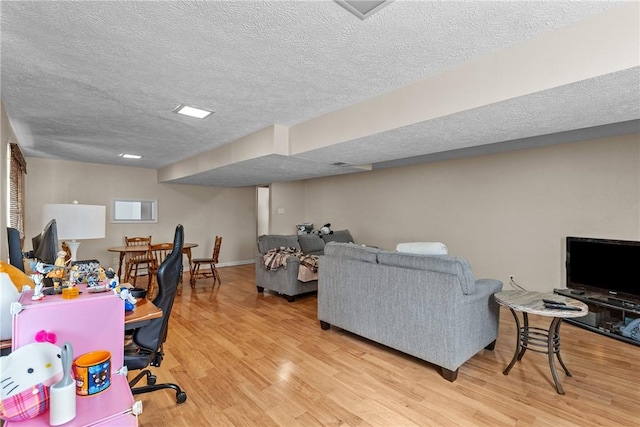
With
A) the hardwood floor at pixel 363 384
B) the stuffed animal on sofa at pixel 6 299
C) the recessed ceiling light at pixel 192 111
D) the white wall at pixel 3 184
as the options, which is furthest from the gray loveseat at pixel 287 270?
the stuffed animal on sofa at pixel 6 299

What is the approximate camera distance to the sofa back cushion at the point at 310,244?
577 cm

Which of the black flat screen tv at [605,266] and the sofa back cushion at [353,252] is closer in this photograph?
the sofa back cushion at [353,252]

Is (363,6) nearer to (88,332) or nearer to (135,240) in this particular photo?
(88,332)

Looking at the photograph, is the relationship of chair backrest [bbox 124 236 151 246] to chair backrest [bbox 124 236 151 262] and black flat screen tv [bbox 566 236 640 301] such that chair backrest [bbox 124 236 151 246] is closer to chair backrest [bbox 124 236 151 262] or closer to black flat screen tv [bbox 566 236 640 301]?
chair backrest [bbox 124 236 151 262]

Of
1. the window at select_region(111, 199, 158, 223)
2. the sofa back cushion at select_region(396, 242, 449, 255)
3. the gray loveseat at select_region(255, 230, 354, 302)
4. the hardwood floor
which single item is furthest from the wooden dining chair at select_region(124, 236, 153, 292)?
the sofa back cushion at select_region(396, 242, 449, 255)

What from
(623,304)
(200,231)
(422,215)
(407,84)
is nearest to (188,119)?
(407,84)

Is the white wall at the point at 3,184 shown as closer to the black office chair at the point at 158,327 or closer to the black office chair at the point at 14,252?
the black office chair at the point at 14,252

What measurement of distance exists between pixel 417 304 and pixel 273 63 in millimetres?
2148

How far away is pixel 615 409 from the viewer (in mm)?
1990

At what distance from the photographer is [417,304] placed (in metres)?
2.52

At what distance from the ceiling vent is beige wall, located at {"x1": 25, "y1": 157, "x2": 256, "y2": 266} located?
5765 mm

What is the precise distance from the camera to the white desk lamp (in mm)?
2238

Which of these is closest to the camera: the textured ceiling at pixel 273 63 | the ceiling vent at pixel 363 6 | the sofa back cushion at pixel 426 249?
the ceiling vent at pixel 363 6

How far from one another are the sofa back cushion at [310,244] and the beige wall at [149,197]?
259 centimetres
